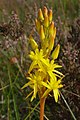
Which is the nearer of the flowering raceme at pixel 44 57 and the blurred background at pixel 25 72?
the flowering raceme at pixel 44 57

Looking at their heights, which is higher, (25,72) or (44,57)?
(44,57)

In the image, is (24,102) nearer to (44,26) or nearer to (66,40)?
(66,40)

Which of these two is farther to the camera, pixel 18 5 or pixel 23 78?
pixel 18 5

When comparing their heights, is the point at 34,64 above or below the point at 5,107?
above

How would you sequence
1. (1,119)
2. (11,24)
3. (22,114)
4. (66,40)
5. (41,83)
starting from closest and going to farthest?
(41,83), (11,24), (1,119), (22,114), (66,40)

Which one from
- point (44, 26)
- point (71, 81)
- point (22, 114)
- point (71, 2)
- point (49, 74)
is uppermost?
point (71, 2)

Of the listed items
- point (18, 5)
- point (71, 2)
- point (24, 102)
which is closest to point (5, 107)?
point (24, 102)

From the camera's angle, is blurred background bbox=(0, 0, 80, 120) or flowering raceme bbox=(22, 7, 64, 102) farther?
blurred background bbox=(0, 0, 80, 120)

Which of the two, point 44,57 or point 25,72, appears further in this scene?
point 25,72

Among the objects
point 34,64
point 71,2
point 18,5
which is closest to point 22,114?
point 34,64

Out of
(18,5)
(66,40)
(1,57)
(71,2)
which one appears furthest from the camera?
(18,5)
